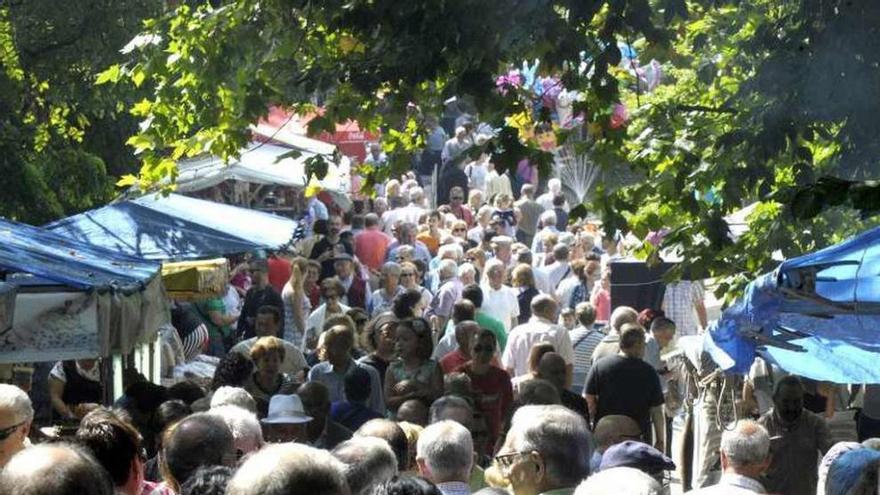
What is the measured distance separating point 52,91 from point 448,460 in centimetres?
969

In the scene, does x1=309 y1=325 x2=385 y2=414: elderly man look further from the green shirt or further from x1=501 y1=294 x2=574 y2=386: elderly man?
the green shirt

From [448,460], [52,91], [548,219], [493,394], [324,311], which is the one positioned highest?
[52,91]

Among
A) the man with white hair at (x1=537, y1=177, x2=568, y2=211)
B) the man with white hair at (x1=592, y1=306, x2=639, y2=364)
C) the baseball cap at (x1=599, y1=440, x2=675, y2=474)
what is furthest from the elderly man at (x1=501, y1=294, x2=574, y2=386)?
the man with white hair at (x1=537, y1=177, x2=568, y2=211)

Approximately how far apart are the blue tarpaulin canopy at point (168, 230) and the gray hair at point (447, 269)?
2691 millimetres

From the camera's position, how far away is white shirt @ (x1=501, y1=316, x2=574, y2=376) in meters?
13.7

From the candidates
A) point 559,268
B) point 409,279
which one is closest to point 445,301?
point 409,279

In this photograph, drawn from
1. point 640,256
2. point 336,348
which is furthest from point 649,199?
point 336,348

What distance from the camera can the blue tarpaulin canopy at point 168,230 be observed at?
13.7m

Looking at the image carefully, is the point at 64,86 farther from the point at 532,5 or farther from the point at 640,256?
the point at 532,5

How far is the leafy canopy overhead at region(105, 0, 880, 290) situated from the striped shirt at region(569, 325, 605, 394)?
6.22 feet

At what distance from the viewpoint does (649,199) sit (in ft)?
40.0

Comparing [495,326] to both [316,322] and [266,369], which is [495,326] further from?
[266,369]

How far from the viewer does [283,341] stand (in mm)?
12516

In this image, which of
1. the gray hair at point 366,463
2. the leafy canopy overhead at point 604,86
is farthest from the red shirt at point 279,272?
the gray hair at point 366,463
